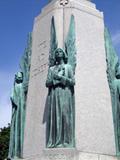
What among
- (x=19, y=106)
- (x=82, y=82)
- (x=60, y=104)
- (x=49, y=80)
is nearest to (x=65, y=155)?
(x=60, y=104)

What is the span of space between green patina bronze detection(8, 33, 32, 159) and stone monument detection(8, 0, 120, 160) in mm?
184

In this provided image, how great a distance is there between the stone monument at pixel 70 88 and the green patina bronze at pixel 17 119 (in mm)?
195

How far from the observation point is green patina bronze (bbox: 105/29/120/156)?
10078 mm

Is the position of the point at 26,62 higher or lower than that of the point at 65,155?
higher

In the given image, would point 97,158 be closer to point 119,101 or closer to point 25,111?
point 119,101

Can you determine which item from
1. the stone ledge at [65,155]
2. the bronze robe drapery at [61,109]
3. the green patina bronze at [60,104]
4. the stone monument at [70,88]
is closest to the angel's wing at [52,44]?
the stone monument at [70,88]

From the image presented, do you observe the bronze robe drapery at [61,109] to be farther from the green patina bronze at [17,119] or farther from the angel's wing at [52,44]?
the green patina bronze at [17,119]

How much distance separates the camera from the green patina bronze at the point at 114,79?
33.1 feet

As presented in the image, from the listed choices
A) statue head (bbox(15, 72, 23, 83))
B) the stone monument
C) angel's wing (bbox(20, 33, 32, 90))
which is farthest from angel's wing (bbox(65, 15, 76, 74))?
statue head (bbox(15, 72, 23, 83))

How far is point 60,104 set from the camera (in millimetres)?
9102

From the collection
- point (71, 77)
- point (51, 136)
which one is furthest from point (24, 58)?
point (51, 136)

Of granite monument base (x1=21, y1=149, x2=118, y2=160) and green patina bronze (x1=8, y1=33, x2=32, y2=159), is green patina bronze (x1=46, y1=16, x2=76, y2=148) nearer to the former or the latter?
granite monument base (x1=21, y1=149, x2=118, y2=160)

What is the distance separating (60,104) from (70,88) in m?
0.54

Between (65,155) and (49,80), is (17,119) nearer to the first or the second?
(49,80)
